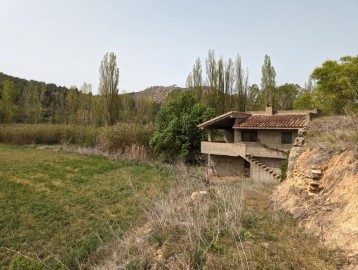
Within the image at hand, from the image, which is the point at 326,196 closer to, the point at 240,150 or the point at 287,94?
the point at 240,150

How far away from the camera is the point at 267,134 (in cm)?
1873

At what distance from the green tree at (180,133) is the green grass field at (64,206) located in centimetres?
281

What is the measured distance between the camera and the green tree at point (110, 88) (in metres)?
31.8

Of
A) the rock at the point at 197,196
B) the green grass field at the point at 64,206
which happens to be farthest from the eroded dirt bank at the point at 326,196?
the green grass field at the point at 64,206

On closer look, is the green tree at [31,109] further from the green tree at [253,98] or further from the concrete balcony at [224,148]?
the concrete balcony at [224,148]

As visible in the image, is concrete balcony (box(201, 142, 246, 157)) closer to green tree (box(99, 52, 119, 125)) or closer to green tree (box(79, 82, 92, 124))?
green tree (box(99, 52, 119, 125))

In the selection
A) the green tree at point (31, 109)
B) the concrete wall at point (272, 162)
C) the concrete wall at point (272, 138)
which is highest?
the green tree at point (31, 109)

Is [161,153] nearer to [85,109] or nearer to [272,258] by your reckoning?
[272,258]

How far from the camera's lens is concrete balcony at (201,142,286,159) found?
17802mm

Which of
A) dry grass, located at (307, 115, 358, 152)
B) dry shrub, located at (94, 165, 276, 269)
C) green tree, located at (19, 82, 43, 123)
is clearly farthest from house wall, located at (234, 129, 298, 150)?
green tree, located at (19, 82, 43, 123)

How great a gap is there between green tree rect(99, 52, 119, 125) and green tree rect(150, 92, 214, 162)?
10.1 metres

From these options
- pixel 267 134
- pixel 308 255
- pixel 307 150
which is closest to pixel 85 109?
pixel 267 134

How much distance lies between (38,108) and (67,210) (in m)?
38.7

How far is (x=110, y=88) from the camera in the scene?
105 ft
